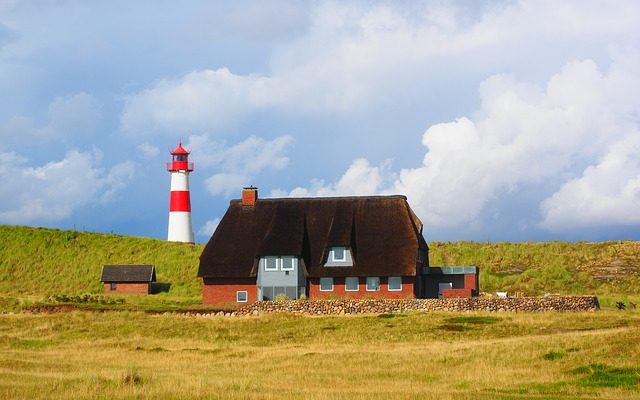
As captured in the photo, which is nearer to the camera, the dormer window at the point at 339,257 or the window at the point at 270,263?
the dormer window at the point at 339,257

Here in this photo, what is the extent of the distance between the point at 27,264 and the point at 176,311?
35.1m

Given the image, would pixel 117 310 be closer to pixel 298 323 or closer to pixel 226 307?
pixel 226 307

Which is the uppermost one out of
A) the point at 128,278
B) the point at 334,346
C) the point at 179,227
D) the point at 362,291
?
the point at 179,227

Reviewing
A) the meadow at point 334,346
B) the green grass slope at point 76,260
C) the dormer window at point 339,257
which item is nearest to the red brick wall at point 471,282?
the meadow at point 334,346

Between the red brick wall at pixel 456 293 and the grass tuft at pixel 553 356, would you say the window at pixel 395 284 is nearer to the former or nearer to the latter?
the red brick wall at pixel 456 293

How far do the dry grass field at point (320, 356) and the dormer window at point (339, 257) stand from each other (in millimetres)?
12560

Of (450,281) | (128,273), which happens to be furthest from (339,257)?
(128,273)

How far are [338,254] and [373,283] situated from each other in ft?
10.4

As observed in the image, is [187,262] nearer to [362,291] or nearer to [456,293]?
[362,291]

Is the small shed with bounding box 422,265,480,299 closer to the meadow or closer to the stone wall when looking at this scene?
the meadow

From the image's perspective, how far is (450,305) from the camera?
5325 cm

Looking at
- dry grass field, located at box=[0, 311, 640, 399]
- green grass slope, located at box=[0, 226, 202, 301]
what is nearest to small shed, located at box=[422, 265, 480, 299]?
dry grass field, located at box=[0, 311, 640, 399]

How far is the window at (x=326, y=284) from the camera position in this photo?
6281 cm

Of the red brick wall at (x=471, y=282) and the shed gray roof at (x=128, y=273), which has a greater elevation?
the shed gray roof at (x=128, y=273)
